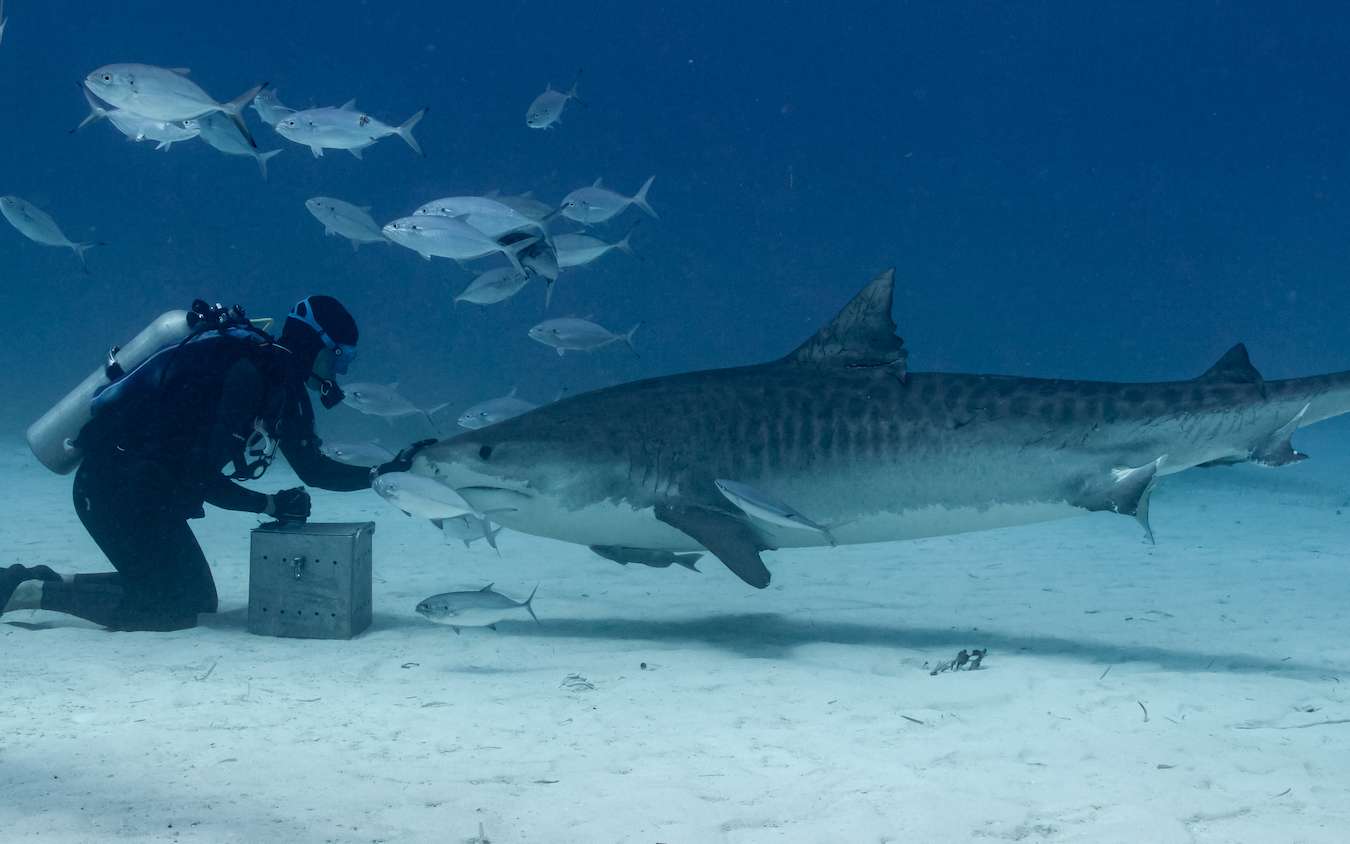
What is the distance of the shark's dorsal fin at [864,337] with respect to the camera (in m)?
5.61

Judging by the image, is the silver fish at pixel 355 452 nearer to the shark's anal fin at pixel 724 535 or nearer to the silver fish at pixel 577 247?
the silver fish at pixel 577 247

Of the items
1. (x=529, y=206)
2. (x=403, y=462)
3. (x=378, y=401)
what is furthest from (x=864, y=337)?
(x=378, y=401)

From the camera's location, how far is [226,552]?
8961 mm

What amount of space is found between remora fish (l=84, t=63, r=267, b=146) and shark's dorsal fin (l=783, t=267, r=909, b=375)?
4902 mm

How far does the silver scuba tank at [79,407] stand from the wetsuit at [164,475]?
12.3 inches

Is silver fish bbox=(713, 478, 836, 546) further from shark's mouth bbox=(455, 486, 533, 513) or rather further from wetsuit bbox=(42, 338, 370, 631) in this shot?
wetsuit bbox=(42, 338, 370, 631)

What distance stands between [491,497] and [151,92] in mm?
4688

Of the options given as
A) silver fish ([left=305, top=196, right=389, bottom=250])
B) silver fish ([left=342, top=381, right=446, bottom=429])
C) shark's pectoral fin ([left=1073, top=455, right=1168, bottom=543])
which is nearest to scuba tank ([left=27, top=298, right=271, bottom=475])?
silver fish ([left=305, top=196, right=389, bottom=250])

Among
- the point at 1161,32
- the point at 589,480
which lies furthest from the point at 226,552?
the point at 1161,32

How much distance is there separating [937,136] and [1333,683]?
284 feet

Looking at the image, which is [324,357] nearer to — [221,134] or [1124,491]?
[1124,491]

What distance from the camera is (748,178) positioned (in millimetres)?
64625

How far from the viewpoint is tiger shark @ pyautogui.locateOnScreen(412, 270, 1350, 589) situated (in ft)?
17.1

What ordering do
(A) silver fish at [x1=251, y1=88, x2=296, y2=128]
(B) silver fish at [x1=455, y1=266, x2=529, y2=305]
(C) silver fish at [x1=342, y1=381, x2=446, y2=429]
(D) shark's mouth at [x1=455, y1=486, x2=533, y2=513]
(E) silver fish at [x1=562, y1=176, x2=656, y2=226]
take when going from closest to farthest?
(D) shark's mouth at [x1=455, y1=486, x2=533, y2=513] → (B) silver fish at [x1=455, y1=266, x2=529, y2=305] → (A) silver fish at [x1=251, y1=88, x2=296, y2=128] → (E) silver fish at [x1=562, y1=176, x2=656, y2=226] → (C) silver fish at [x1=342, y1=381, x2=446, y2=429]
